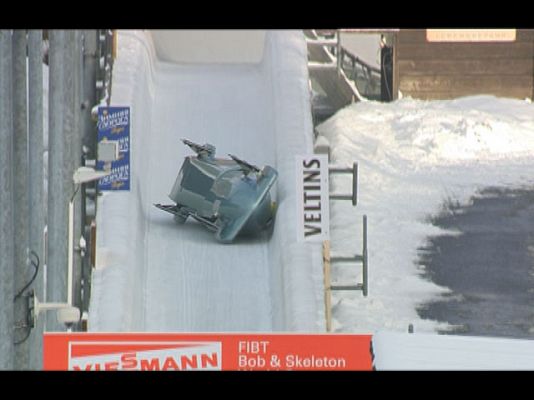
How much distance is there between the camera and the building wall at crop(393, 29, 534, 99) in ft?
51.1

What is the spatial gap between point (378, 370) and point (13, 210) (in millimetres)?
2868

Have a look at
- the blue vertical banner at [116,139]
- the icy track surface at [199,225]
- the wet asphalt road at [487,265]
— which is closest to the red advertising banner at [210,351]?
the icy track surface at [199,225]

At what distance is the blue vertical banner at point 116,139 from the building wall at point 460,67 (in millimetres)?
4037

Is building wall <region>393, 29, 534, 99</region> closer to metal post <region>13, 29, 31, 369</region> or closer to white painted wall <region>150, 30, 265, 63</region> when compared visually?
white painted wall <region>150, 30, 265, 63</region>

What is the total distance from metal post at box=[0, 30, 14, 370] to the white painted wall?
10126mm

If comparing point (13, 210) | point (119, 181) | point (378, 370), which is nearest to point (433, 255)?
point (119, 181)

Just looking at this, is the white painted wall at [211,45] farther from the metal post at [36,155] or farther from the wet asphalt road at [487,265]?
the metal post at [36,155]

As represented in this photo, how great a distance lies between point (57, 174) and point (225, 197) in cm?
347

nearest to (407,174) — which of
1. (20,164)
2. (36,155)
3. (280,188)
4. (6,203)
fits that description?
(280,188)

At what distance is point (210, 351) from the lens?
8.34 metres

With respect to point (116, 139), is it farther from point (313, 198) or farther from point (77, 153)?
point (77, 153)

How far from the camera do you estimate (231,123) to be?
46.9 ft

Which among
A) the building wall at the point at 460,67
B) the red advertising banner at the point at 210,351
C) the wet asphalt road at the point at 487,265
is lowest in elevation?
the red advertising banner at the point at 210,351

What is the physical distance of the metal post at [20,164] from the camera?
6961 mm
